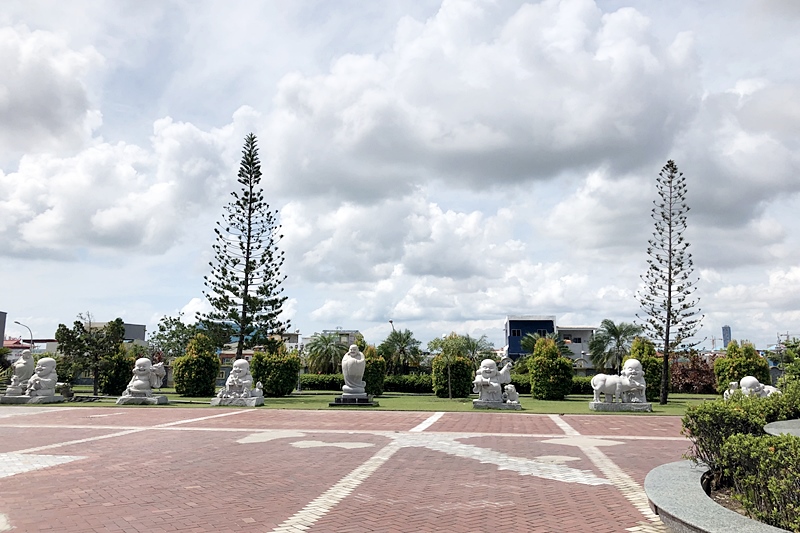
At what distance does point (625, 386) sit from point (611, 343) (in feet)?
81.2

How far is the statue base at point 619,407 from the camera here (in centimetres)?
1841

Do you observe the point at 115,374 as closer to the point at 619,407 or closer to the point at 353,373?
the point at 353,373

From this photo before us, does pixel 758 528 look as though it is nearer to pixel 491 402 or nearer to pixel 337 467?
pixel 337 467

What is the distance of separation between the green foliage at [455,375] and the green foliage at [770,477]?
2285 cm

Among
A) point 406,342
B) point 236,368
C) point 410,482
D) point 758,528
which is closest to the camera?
point 758,528

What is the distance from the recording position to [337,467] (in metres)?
8.06

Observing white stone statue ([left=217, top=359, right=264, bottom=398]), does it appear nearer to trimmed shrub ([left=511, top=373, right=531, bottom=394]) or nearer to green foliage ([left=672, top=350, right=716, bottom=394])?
trimmed shrub ([left=511, top=373, right=531, bottom=394])

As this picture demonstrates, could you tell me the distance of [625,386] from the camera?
1848 cm

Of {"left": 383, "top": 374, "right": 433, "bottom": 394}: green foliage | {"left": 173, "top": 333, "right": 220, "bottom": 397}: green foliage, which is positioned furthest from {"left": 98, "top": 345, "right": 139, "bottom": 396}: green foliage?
{"left": 383, "top": 374, "right": 433, "bottom": 394}: green foliage

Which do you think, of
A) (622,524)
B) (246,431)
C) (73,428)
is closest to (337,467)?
(622,524)

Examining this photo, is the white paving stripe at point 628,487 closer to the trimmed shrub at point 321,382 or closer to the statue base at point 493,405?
the statue base at point 493,405

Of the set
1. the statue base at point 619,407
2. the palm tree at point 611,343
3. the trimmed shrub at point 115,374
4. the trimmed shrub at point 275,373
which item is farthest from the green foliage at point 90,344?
the palm tree at point 611,343

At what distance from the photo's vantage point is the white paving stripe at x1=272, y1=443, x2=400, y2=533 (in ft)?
17.2

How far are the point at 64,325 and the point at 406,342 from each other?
913 inches
